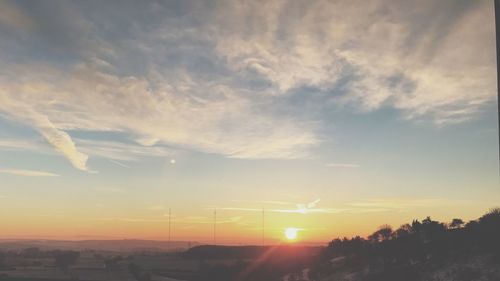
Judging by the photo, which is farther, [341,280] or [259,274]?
[259,274]

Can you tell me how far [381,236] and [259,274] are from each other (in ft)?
110

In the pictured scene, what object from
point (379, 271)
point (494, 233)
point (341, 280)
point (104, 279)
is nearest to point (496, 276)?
point (494, 233)

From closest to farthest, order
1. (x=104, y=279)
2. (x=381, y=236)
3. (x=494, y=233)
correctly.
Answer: (x=494, y=233) < (x=381, y=236) < (x=104, y=279)

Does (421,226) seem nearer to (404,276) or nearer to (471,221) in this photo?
(471,221)

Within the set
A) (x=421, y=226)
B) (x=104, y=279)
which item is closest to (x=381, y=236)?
(x=421, y=226)

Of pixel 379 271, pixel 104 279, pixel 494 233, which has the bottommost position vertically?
pixel 104 279

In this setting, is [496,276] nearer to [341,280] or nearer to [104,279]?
[341,280]

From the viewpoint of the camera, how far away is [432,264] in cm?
6700

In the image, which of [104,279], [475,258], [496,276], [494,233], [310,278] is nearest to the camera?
[496,276]

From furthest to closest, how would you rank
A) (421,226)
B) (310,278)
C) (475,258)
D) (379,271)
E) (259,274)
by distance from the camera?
(259,274), (310,278), (421,226), (379,271), (475,258)

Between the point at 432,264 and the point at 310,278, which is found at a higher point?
the point at 432,264

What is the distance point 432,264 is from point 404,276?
4.37 meters

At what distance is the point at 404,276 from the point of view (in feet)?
220

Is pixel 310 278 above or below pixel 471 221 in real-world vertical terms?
below
